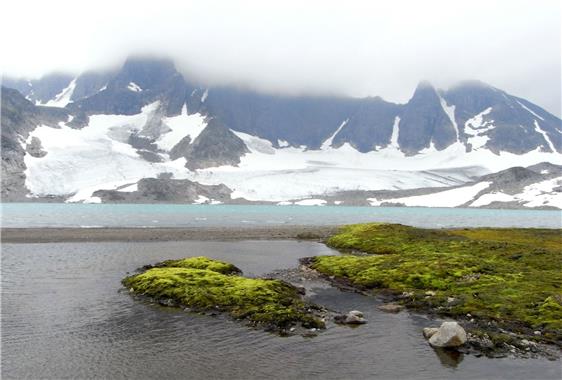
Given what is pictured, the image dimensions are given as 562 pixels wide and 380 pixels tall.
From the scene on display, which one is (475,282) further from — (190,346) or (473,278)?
(190,346)

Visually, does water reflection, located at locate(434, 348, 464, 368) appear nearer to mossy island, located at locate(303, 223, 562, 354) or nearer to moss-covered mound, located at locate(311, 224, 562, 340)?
mossy island, located at locate(303, 223, 562, 354)

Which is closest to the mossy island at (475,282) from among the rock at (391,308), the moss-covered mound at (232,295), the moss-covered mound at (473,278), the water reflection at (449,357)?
the moss-covered mound at (473,278)

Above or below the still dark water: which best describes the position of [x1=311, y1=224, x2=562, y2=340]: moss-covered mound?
above

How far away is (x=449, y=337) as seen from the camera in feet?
77.9

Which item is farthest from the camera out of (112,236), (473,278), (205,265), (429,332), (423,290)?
(112,236)

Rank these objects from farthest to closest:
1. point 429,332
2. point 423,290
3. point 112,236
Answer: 1. point 112,236
2. point 423,290
3. point 429,332

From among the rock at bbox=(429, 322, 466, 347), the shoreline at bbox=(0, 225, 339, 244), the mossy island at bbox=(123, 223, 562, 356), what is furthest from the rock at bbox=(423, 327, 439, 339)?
the shoreline at bbox=(0, 225, 339, 244)

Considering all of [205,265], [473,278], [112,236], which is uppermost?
[473,278]

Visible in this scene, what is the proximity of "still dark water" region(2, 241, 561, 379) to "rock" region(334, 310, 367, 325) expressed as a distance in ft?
2.05

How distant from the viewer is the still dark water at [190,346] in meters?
20.4

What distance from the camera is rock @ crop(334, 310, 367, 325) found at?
92.1 feet

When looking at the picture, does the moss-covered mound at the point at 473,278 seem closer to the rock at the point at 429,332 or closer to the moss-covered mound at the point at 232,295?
the rock at the point at 429,332

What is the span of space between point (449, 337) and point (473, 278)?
15.7 m

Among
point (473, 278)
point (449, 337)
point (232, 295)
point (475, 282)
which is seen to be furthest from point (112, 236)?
point (449, 337)
